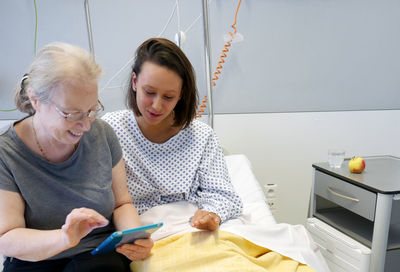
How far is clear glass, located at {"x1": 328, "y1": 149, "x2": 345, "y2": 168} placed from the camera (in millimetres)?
1725

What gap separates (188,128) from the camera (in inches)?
51.7

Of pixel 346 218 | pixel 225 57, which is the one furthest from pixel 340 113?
pixel 225 57

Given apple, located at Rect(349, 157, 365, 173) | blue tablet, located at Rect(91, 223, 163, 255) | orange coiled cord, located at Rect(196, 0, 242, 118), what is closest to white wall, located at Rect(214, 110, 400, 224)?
orange coiled cord, located at Rect(196, 0, 242, 118)

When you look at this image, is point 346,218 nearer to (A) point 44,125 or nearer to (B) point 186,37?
(B) point 186,37

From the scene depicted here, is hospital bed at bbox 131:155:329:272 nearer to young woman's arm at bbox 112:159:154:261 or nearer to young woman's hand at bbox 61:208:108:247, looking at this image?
young woman's arm at bbox 112:159:154:261

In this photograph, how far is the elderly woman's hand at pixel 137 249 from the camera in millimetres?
900

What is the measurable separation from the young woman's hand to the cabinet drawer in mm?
1205

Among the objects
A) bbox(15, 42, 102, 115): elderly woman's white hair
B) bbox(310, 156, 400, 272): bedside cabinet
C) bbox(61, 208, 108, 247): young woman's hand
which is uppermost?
bbox(15, 42, 102, 115): elderly woman's white hair

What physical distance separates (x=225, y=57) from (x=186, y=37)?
0.25m

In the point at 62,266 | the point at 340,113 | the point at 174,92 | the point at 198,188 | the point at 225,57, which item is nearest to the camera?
the point at 62,266

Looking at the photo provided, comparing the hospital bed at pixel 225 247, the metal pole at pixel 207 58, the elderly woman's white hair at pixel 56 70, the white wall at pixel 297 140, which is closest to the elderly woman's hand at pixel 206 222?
the hospital bed at pixel 225 247

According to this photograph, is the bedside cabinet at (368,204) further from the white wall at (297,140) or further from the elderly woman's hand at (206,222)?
the elderly woman's hand at (206,222)

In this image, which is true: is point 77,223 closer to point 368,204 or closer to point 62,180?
point 62,180

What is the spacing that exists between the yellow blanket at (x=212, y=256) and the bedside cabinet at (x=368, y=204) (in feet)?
2.00
